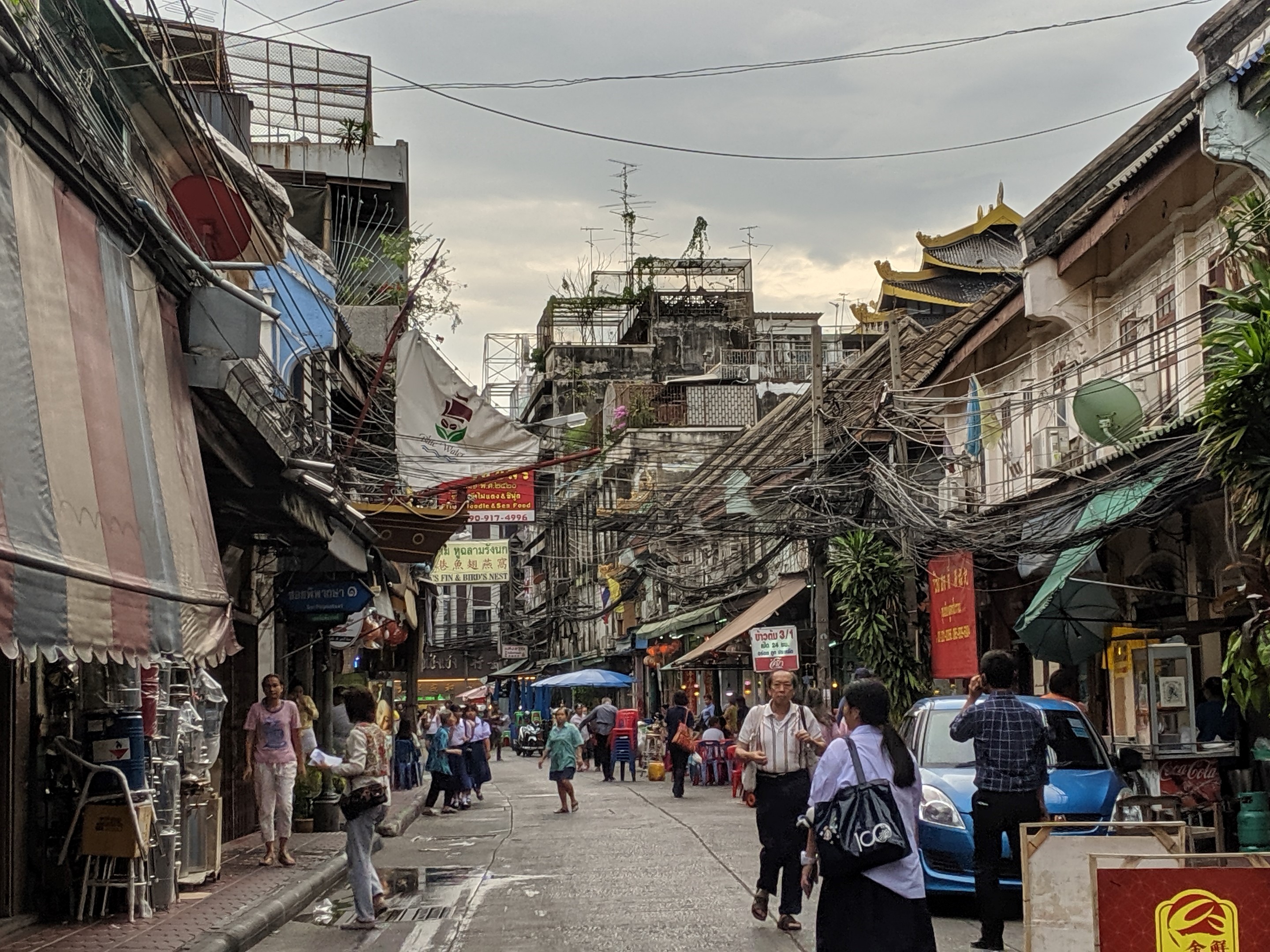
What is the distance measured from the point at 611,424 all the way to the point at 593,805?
3202cm

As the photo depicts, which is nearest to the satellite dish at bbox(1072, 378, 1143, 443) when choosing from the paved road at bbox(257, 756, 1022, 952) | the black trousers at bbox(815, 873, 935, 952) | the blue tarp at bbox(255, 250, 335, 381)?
the paved road at bbox(257, 756, 1022, 952)

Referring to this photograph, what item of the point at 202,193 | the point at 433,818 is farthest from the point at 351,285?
the point at 202,193

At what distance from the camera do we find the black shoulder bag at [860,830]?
264 inches

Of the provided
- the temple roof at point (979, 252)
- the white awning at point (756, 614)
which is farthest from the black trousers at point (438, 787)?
the temple roof at point (979, 252)

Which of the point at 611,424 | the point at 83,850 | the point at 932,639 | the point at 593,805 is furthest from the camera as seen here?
the point at 611,424

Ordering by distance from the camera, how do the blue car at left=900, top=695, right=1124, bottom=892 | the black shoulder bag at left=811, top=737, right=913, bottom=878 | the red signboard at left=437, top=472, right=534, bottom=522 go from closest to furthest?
the black shoulder bag at left=811, top=737, right=913, bottom=878, the blue car at left=900, top=695, right=1124, bottom=892, the red signboard at left=437, top=472, right=534, bottom=522

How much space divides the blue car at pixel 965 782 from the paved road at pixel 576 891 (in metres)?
0.47

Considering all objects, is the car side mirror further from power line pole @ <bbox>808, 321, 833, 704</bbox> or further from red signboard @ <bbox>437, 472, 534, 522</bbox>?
red signboard @ <bbox>437, 472, 534, 522</bbox>

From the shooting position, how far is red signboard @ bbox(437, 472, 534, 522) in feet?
93.0

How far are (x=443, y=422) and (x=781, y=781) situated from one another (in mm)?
9561

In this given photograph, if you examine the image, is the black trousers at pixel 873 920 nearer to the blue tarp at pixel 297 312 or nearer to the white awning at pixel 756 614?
the blue tarp at pixel 297 312

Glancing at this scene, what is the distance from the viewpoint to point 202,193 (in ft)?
51.1

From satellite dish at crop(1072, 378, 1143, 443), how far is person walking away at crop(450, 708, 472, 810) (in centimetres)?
1286

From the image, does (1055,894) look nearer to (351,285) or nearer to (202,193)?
(202,193)
